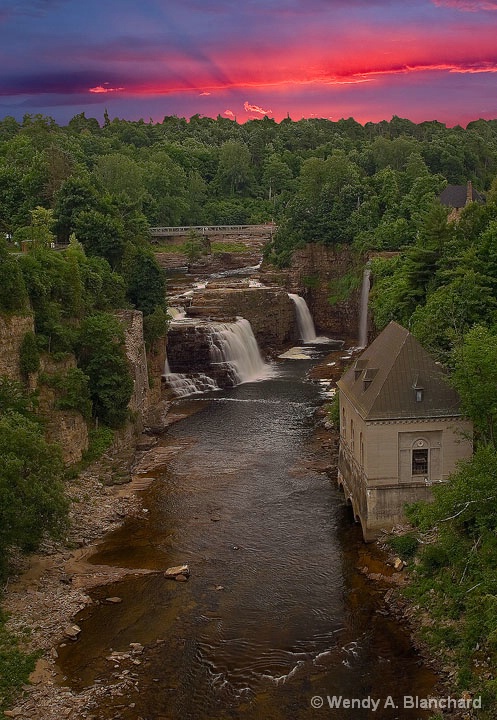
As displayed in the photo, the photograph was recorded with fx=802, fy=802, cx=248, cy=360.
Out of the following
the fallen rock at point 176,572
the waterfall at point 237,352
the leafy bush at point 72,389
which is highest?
the leafy bush at point 72,389

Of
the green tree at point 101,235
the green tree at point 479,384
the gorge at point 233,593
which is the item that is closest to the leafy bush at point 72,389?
the gorge at point 233,593

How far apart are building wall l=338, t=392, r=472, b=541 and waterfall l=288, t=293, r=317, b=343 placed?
4784cm

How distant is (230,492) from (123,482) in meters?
5.94

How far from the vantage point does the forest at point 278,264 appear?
93.5 ft

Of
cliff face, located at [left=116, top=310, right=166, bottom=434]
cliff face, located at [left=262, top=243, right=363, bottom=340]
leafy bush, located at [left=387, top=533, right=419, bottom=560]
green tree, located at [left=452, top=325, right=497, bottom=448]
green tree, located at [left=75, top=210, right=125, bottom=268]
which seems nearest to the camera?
green tree, located at [left=452, top=325, right=497, bottom=448]

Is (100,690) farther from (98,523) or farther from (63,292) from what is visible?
(63,292)

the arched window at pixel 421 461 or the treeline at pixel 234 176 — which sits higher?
the treeline at pixel 234 176

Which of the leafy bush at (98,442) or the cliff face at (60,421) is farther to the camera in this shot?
the leafy bush at (98,442)

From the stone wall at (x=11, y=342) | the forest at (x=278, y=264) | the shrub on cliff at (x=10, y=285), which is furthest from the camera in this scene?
the shrub on cliff at (x=10, y=285)

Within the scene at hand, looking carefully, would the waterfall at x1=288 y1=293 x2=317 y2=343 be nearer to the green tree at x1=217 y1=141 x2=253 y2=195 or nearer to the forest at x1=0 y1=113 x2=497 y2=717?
the forest at x1=0 y1=113 x2=497 y2=717

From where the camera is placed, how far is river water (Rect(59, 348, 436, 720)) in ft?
80.8

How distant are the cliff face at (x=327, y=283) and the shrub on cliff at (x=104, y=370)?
131ft
